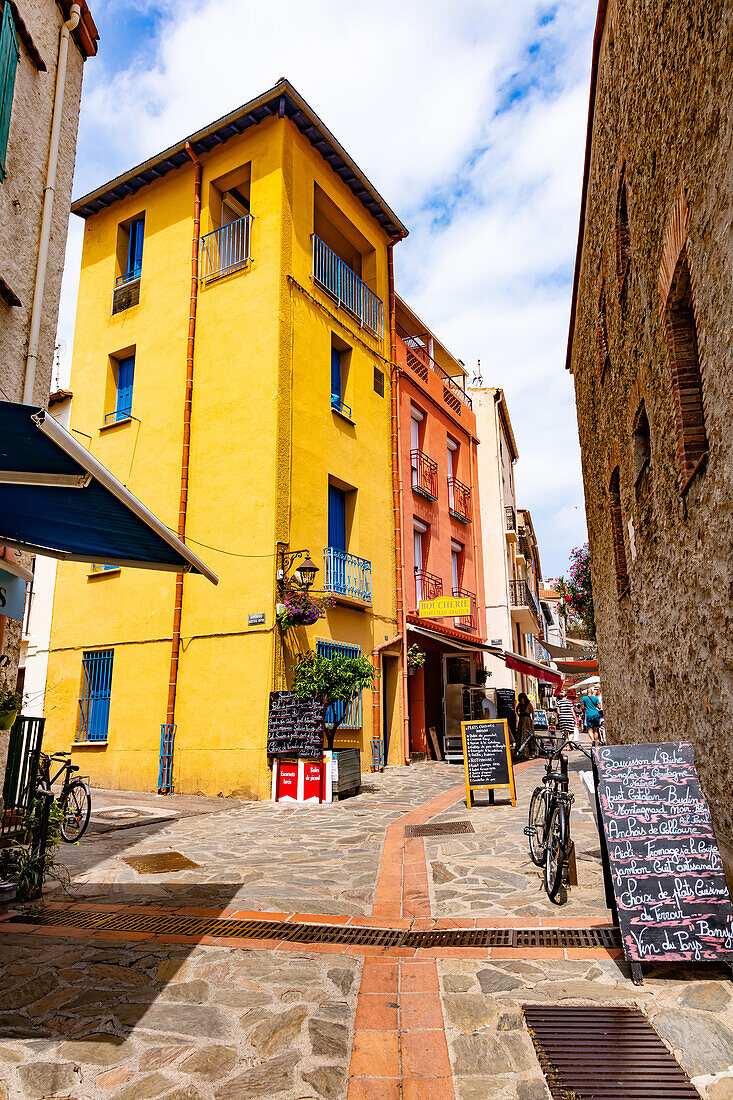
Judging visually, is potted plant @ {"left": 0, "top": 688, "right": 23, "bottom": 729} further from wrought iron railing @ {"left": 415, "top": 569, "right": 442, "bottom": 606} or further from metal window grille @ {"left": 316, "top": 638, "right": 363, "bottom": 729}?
wrought iron railing @ {"left": 415, "top": 569, "right": 442, "bottom": 606}

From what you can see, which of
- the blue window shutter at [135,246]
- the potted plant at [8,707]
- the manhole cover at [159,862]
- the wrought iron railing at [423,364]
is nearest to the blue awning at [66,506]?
the potted plant at [8,707]

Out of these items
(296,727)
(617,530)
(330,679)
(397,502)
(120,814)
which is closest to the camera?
(617,530)

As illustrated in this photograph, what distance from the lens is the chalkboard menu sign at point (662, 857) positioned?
390cm

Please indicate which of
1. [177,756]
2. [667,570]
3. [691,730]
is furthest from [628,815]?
[177,756]

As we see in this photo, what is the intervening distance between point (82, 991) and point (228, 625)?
9.21 m

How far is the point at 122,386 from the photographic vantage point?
54.2ft

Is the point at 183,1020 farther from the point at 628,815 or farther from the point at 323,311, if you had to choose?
the point at 323,311

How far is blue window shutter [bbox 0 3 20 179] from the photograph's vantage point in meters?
5.94

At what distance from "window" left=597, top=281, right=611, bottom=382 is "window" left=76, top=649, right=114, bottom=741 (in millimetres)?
10546

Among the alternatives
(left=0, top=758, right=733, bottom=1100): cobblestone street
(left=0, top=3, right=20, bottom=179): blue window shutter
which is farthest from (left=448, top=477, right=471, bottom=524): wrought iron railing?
(left=0, top=3, right=20, bottom=179): blue window shutter

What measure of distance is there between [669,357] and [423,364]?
15717 mm

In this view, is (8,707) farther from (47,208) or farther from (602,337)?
(602,337)

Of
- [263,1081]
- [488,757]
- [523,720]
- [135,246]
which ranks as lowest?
[263,1081]

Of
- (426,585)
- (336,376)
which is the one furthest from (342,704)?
(336,376)
